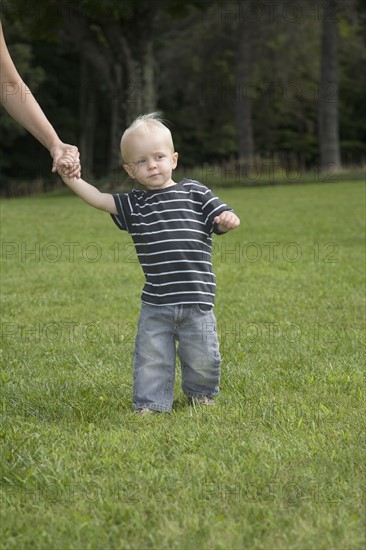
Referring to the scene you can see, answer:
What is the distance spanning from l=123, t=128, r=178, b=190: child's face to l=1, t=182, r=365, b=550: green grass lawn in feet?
3.88

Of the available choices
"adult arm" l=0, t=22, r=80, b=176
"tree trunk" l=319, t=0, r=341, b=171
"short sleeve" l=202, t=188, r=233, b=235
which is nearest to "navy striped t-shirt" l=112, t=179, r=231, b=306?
"short sleeve" l=202, t=188, r=233, b=235

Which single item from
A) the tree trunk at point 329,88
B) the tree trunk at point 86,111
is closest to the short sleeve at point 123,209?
the tree trunk at point 329,88

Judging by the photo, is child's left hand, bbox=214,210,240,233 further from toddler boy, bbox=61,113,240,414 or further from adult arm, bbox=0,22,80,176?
adult arm, bbox=0,22,80,176

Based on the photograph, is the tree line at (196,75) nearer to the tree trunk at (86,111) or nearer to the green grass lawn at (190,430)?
the tree trunk at (86,111)

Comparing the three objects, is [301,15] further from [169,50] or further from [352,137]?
[352,137]

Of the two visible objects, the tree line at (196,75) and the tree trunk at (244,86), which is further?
the tree trunk at (244,86)

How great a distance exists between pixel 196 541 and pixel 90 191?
2137mm

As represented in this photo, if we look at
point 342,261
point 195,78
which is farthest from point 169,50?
point 342,261

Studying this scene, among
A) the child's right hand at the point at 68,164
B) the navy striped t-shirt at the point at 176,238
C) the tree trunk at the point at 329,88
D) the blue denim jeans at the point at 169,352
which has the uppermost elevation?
the tree trunk at the point at 329,88

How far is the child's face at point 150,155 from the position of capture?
4.64m

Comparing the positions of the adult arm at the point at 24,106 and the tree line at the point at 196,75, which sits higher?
the tree line at the point at 196,75

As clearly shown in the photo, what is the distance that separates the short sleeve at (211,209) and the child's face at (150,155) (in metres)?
0.24

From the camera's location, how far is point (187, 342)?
473 cm

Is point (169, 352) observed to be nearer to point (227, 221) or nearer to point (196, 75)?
point (227, 221)
